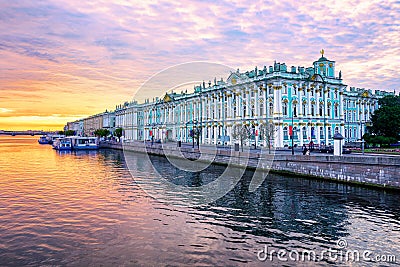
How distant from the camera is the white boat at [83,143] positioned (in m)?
99.6

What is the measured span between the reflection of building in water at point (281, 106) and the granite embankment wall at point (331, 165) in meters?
10.3

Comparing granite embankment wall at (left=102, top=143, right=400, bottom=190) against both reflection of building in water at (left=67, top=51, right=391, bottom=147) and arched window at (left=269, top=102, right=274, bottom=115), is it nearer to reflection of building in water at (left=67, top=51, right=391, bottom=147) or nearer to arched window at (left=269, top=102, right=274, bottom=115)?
reflection of building in water at (left=67, top=51, right=391, bottom=147)

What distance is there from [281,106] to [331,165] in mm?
30154

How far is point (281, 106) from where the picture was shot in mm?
61094

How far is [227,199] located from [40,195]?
48.2ft

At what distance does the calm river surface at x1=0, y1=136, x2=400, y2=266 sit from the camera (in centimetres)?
1395

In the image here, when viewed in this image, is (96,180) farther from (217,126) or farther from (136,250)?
(217,126)

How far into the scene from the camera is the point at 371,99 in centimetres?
8894

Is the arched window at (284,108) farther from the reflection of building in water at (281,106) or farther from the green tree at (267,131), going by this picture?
the green tree at (267,131)

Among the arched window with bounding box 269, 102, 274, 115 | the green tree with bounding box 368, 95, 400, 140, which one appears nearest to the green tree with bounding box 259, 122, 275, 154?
the arched window with bounding box 269, 102, 274, 115

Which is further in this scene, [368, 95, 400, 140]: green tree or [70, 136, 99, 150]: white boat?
[70, 136, 99, 150]: white boat

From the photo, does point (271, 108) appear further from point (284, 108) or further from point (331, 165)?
point (331, 165)

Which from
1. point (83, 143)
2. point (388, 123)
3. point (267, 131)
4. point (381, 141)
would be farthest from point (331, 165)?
point (83, 143)

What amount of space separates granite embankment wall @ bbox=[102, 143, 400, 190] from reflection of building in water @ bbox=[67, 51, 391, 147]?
10.3m
